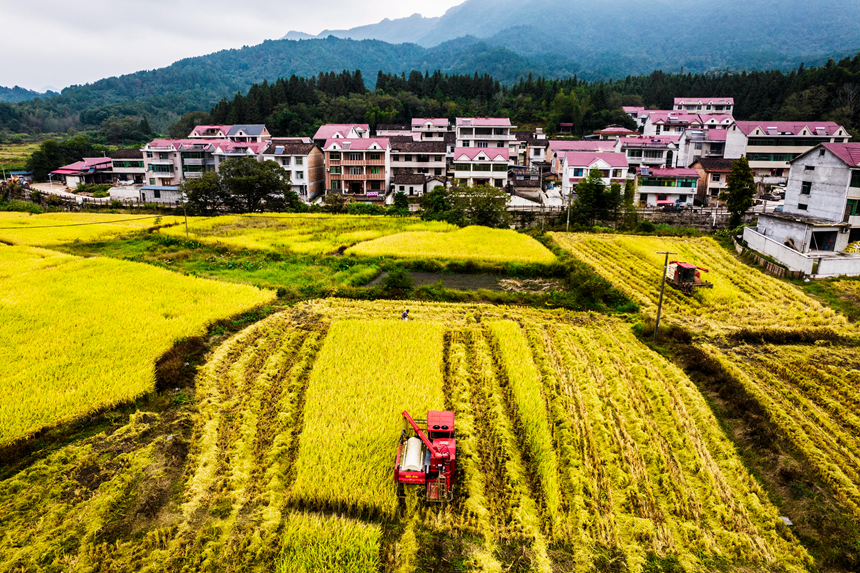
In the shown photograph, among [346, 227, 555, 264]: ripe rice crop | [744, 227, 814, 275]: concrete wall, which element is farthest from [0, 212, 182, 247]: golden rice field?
[744, 227, 814, 275]: concrete wall

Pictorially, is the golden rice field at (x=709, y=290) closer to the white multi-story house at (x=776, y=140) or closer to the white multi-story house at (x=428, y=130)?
the white multi-story house at (x=776, y=140)

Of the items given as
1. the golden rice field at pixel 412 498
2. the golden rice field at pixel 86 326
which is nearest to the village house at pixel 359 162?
the golden rice field at pixel 86 326

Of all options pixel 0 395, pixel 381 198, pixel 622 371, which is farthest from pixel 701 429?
pixel 381 198

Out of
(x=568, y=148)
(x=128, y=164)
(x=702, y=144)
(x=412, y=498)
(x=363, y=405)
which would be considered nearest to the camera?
(x=412, y=498)

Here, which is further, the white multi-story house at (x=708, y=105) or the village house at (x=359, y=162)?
the white multi-story house at (x=708, y=105)

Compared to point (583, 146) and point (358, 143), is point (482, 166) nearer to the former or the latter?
point (358, 143)

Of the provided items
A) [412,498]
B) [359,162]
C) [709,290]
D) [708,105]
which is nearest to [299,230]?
[359,162]

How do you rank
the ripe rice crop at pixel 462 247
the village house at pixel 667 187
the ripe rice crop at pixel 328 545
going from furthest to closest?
the village house at pixel 667 187 → the ripe rice crop at pixel 462 247 → the ripe rice crop at pixel 328 545
